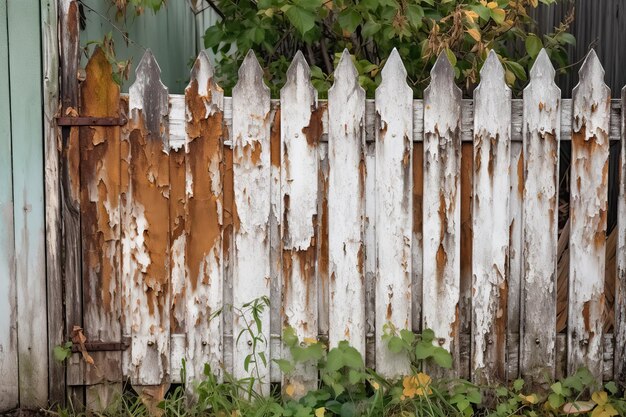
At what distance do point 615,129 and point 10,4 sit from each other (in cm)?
266

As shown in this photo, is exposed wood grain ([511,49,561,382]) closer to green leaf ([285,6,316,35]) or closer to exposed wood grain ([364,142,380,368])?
exposed wood grain ([364,142,380,368])

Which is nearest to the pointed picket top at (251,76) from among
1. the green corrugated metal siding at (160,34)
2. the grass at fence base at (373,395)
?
the green corrugated metal siding at (160,34)

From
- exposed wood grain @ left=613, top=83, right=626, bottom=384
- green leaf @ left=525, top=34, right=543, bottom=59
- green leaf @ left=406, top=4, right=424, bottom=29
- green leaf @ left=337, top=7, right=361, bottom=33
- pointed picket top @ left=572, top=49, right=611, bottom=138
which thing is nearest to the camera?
pointed picket top @ left=572, top=49, right=611, bottom=138

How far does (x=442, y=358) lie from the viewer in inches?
134

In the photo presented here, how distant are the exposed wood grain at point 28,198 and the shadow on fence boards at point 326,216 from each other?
123 millimetres

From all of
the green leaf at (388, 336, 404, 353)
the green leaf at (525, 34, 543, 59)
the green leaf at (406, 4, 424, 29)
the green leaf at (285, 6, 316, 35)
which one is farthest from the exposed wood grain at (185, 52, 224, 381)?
the green leaf at (525, 34, 543, 59)

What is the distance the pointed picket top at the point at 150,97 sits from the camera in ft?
11.0

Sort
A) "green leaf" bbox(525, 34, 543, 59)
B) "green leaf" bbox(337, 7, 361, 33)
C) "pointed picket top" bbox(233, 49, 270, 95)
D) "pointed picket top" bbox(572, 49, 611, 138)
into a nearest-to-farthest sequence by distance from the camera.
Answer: "pointed picket top" bbox(233, 49, 270, 95)
"pointed picket top" bbox(572, 49, 611, 138)
"green leaf" bbox(337, 7, 361, 33)
"green leaf" bbox(525, 34, 543, 59)

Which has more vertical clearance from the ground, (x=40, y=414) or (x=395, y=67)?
(x=395, y=67)

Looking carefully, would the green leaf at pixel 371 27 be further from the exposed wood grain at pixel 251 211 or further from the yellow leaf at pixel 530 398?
the yellow leaf at pixel 530 398

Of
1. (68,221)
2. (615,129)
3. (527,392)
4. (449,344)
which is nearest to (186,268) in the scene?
(68,221)

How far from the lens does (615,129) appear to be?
3.53 m

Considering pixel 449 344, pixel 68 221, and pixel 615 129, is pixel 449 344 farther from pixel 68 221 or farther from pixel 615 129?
pixel 68 221

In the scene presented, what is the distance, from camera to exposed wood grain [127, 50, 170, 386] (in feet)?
11.1
